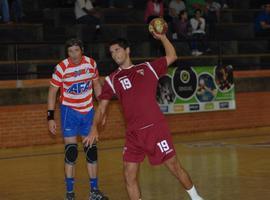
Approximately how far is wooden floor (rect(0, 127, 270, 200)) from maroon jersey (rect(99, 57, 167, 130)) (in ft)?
6.86

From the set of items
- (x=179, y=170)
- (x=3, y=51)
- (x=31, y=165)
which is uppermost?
(x=3, y=51)

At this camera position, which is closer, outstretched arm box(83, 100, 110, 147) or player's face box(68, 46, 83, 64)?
outstretched arm box(83, 100, 110, 147)

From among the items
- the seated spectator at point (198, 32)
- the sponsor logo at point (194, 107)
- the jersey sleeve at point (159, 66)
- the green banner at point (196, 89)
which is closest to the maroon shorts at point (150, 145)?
the jersey sleeve at point (159, 66)

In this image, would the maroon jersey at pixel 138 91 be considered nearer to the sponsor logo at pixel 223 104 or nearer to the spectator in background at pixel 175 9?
the sponsor logo at pixel 223 104

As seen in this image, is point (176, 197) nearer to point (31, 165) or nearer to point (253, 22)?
point (31, 165)

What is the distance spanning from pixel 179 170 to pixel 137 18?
16.5 metres

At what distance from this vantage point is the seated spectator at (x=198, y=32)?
22.2 meters

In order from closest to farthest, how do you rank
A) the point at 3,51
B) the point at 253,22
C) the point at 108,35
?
the point at 3,51 < the point at 108,35 < the point at 253,22

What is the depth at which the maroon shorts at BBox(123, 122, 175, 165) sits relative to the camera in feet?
28.1

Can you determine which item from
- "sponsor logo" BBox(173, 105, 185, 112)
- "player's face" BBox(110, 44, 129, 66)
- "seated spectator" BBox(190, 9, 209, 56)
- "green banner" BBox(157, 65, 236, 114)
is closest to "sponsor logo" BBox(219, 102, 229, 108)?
"green banner" BBox(157, 65, 236, 114)

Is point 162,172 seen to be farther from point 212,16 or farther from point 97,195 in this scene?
point 212,16

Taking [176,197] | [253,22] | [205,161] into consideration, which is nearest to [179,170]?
[176,197]

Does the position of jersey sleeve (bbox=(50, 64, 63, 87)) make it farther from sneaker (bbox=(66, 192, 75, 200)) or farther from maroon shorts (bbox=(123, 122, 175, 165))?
maroon shorts (bbox=(123, 122, 175, 165))

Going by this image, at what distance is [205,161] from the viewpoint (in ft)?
46.7
